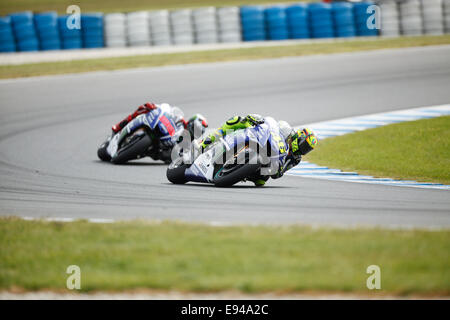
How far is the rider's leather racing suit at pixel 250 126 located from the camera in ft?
30.9

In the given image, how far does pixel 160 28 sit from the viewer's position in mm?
25547

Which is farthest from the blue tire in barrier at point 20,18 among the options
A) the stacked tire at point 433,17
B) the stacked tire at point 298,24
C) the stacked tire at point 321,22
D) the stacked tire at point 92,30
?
the stacked tire at point 433,17

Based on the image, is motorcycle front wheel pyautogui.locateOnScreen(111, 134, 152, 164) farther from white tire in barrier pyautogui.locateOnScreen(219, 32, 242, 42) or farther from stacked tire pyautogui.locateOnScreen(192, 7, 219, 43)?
white tire in barrier pyautogui.locateOnScreen(219, 32, 242, 42)

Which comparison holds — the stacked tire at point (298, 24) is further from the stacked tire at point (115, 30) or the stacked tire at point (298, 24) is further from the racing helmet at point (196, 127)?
the racing helmet at point (196, 127)

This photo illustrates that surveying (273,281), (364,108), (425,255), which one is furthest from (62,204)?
(364,108)

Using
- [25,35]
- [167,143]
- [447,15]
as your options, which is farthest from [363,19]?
[167,143]

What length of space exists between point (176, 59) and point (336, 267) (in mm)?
16955

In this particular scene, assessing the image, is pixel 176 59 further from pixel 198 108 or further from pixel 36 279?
pixel 36 279

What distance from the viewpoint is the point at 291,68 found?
67.5 ft

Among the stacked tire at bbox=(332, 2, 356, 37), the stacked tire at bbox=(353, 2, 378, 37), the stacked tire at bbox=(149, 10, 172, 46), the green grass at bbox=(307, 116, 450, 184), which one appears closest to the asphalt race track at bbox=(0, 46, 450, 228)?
the green grass at bbox=(307, 116, 450, 184)

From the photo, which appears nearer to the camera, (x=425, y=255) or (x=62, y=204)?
(x=425, y=255)

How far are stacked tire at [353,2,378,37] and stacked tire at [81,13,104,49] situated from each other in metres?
9.56

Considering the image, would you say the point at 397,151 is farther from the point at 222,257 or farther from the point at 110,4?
the point at 110,4

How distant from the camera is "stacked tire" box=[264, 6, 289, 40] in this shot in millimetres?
25516
